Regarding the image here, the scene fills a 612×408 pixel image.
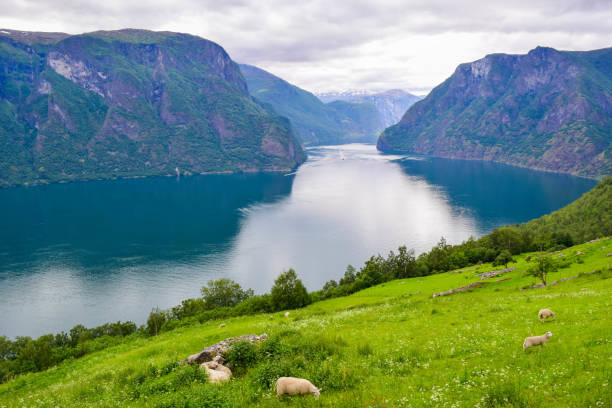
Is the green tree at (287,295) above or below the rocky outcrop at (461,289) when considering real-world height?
below

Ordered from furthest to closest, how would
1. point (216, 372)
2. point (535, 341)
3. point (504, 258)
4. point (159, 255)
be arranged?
point (159, 255)
point (504, 258)
point (216, 372)
point (535, 341)

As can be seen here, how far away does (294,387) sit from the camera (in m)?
13.8

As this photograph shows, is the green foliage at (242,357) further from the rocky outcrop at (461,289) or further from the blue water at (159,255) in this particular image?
the blue water at (159,255)

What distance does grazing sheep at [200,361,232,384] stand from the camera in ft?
54.2

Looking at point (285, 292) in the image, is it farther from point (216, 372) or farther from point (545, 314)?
point (216, 372)

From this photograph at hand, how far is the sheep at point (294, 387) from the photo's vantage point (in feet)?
44.8

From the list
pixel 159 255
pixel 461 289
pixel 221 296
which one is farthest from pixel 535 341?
pixel 159 255

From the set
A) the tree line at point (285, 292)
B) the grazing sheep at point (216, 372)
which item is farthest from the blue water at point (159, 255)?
the grazing sheep at point (216, 372)

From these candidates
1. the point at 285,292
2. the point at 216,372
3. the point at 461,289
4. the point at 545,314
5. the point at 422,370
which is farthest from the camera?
the point at 285,292

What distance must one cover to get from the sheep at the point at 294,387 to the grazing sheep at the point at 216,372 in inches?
152

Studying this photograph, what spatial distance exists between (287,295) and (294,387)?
54284 millimetres

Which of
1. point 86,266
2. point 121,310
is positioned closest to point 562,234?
point 121,310

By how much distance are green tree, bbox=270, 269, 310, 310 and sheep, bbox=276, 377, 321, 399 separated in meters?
53.0

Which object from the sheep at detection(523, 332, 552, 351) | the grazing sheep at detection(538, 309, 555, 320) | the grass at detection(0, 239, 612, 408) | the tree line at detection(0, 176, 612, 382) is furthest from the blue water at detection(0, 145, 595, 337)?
the sheep at detection(523, 332, 552, 351)
